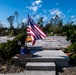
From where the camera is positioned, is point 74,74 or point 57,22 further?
point 57,22

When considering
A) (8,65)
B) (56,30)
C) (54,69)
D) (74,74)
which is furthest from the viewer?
(56,30)

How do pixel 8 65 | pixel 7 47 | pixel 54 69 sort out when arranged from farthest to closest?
pixel 7 47, pixel 8 65, pixel 54 69

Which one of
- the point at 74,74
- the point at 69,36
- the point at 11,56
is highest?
the point at 69,36

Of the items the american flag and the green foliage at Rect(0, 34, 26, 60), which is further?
the green foliage at Rect(0, 34, 26, 60)

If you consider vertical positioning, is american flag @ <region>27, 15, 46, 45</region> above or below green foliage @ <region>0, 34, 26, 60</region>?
above

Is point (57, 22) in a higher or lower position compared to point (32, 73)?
higher

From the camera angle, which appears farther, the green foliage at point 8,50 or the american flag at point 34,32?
the green foliage at point 8,50

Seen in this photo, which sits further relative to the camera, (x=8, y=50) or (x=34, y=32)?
(x=8, y=50)

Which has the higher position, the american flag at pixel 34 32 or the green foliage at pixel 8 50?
the american flag at pixel 34 32

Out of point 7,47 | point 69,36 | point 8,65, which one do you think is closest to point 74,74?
point 8,65

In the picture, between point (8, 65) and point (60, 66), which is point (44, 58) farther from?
point (8, 65)

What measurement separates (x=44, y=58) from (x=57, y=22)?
44098 mm

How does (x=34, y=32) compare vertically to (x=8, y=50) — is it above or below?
above

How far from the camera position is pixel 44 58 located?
279 inches
